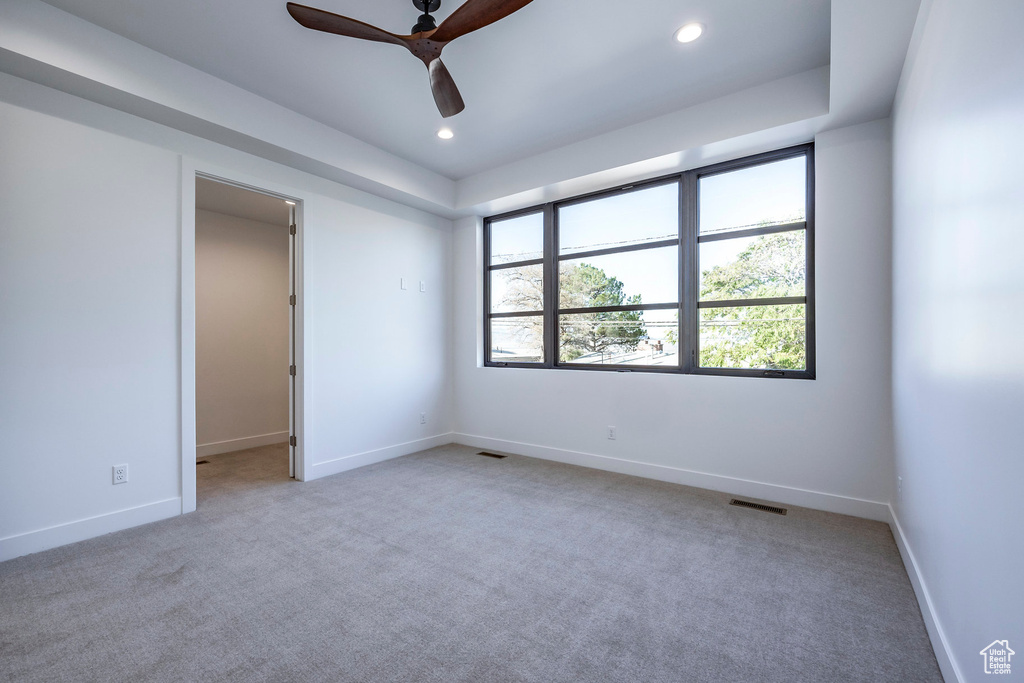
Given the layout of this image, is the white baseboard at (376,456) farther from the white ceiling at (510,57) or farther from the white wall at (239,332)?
the white ceiling at (510,57)

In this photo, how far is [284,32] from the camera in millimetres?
2533

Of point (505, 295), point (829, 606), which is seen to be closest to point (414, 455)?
point (505, 295)

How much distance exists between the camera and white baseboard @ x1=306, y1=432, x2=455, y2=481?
3.84 meters

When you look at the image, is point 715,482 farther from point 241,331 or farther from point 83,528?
point 241,331

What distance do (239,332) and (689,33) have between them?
5224mm

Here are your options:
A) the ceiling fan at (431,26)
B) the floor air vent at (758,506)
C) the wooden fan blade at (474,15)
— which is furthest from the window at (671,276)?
the wooden fan blade at (474,15)

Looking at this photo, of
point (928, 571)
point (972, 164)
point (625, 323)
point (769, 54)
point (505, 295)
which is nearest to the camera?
point (972, 164)

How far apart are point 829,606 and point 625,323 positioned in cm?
257

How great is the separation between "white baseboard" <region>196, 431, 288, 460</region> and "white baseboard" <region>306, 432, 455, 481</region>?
1.75 metres

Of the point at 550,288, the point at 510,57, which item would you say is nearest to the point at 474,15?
the point at 510,57

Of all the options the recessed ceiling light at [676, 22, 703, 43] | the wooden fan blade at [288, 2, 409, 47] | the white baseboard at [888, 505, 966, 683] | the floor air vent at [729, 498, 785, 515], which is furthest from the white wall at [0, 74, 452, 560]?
the white baseboard at [888, 505, 966, 683]

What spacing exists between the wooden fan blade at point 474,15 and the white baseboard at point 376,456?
11.1ft

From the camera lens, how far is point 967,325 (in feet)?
4.43

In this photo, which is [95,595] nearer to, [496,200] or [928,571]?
[928,571]
